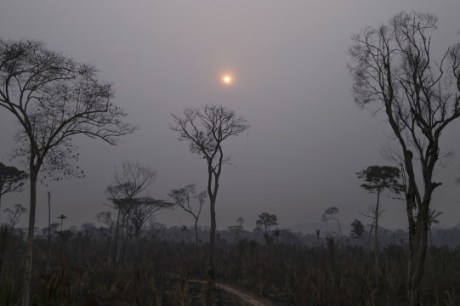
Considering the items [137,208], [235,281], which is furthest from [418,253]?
[137,208]

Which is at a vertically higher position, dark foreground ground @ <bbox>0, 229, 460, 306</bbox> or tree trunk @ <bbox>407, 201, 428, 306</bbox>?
tree trunk @ <bbox>407, 201, 428, 306</bbox>

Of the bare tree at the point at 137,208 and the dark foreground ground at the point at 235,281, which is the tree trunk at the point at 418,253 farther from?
the bare tree at the point at 137,208

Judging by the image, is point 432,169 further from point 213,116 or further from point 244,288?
point 213,116

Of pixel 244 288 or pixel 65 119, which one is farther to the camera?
pixel 244 288

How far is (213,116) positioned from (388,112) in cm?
1717

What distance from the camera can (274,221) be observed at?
56.5 meters

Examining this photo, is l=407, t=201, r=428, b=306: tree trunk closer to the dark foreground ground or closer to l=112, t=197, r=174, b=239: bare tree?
the dark foreground ground

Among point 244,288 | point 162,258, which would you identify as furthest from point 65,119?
point 162,258

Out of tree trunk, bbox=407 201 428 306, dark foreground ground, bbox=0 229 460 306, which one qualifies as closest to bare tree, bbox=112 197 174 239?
dark foreground ground, bbox=0 229 460 306

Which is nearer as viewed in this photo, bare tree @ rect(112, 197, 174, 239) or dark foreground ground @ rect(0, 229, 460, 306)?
dark foreground ground @ rect(0, 229, 460, 306)

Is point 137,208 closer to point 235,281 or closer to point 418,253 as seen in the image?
point 235,281

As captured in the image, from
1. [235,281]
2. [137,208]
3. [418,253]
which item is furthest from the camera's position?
[137,208]

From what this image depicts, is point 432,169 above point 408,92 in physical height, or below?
below

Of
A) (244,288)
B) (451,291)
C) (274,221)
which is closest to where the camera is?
(451,291)
